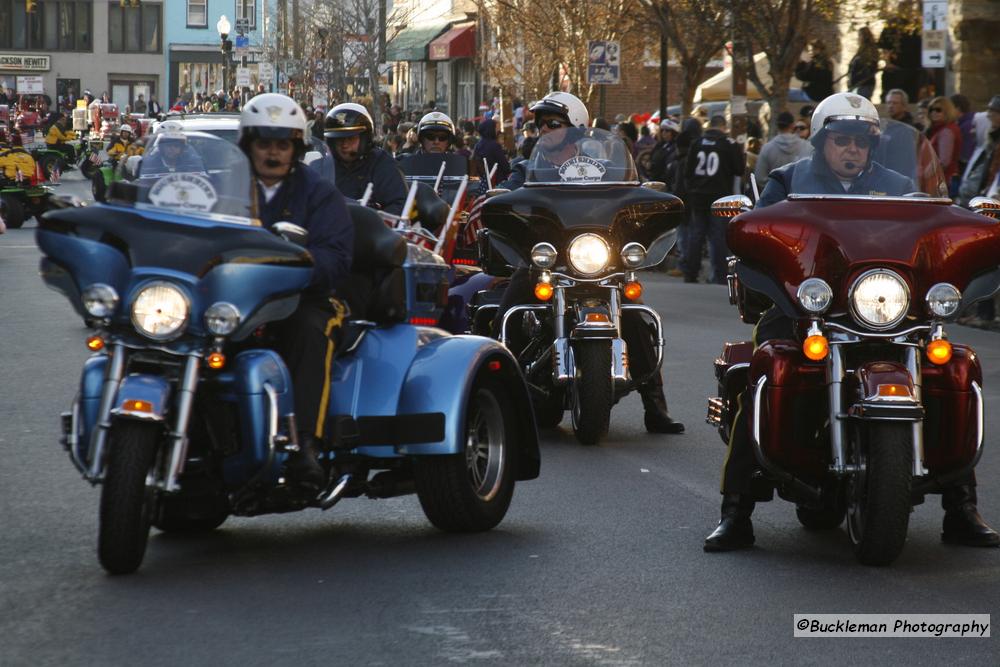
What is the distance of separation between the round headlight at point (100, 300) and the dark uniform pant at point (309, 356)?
706 millimetres

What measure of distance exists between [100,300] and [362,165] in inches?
198

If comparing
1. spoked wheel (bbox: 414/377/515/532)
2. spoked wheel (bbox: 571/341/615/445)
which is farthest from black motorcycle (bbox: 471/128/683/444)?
spoked wheel (bbox: 414/377/515/532)

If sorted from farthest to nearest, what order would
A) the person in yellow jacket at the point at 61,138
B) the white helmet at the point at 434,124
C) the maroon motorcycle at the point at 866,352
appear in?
1. the person in yellow jacket at the point at 61,138
2. the white helmet at the point at 434,124
3. the maroon motorcycle at the point at 866,352

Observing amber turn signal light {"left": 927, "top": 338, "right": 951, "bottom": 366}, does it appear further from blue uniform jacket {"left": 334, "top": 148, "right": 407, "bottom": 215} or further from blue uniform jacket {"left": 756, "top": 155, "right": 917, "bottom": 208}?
blue uniform jacket {"left": 334, "top": 148, "right": 407, "bottom": 215}

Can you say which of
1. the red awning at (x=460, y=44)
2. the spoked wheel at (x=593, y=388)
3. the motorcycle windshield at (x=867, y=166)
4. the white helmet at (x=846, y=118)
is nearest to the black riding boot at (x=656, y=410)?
the spoked wheel at (x=593, y=388)

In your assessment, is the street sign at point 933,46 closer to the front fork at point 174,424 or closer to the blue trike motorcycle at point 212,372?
the blue trike motorcycle at point 212,372

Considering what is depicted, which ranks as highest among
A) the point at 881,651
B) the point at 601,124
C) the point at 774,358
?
the point at 601,124

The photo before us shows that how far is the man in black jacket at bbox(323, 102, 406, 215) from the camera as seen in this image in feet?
36.7

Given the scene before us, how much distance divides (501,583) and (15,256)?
2128 centimetres

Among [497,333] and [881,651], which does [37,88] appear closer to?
[497,333]

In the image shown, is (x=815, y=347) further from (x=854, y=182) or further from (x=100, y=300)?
(x=100, y=300)

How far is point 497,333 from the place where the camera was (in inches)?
433

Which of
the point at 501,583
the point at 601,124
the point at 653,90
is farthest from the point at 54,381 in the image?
the point at 653,90

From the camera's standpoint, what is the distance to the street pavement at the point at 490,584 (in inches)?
220
